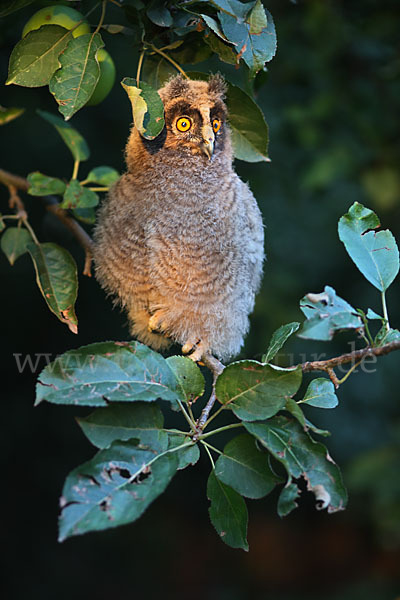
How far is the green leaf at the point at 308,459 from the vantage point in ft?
3.82

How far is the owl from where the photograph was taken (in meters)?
1.88

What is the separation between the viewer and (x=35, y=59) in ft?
4.68

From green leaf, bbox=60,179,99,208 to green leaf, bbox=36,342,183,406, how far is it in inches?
31.1

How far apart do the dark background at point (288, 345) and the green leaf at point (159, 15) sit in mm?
740

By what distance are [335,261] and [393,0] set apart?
2010 millimetres

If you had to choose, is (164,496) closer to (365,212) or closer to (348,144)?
(348,144)

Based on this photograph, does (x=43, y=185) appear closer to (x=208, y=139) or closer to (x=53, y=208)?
(x=53, y=208)

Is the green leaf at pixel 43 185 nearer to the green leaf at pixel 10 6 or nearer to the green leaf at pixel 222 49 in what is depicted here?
the green leaf at pixel 10 6

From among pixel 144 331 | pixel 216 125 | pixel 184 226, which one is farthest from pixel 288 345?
pixel 216 125

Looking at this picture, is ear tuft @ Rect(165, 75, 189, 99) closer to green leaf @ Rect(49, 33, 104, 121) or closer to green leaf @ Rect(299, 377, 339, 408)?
green leaf @ Rect(49, 33, 104, 121)

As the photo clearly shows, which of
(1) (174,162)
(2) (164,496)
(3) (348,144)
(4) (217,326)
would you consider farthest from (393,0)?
(2) (164,496)

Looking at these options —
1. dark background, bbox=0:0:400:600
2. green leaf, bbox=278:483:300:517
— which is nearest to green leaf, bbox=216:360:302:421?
green leaf, bbox=278:483:300:517

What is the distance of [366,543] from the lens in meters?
5.27

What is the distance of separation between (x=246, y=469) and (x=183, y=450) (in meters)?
0.13
